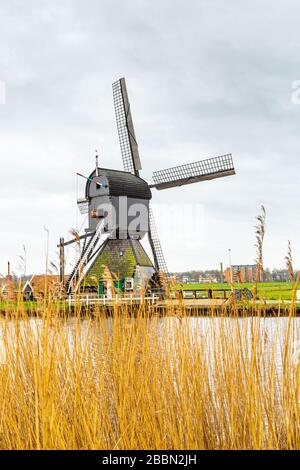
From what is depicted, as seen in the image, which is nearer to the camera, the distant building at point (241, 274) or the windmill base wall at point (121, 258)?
the distant building at point (241, 274)

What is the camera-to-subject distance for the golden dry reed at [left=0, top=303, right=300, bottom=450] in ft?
7.66

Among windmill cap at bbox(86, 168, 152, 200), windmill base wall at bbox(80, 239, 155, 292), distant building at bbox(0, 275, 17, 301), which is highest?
windmill cap at bbox(86, 168, 152, 200)

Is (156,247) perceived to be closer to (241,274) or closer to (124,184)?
(124,184)

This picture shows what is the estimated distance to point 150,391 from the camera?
258 centimetres

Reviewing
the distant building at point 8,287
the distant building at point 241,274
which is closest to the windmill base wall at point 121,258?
the distant building at point 8,287

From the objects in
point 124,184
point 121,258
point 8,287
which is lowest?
point 8,287

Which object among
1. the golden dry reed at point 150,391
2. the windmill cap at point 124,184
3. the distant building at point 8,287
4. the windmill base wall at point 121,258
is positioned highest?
the windmill cap at point 124,184

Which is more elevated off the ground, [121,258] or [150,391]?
[121,258]

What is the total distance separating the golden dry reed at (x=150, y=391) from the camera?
7.66 feet

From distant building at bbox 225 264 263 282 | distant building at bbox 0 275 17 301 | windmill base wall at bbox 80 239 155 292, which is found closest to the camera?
distant building at bbox 225 264 263 282

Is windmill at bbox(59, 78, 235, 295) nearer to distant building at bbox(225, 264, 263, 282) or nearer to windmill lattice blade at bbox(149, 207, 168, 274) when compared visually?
windmill lattice blade at bbox(149, 207, 168, 274)

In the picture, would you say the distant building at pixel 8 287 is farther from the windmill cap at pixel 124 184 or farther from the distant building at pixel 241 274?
the windmill cap at pixel 124 184

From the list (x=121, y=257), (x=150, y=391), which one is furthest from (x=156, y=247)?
(x=150, y=391)

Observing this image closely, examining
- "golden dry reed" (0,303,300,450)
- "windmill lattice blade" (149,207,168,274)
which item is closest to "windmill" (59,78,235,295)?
"windmill lattice blade" (149,207,168,274)
